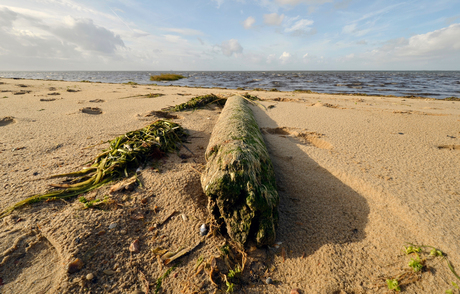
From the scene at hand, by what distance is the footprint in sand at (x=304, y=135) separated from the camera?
3406 mm

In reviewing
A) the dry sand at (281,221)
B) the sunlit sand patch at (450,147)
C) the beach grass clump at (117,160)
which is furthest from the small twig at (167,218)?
the sunlit sand patch at (450,147)

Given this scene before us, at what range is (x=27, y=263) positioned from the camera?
1.35m

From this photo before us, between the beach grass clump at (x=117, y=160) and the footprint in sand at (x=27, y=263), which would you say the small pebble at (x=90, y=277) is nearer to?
the footprint in sand at (x=27, y=263)

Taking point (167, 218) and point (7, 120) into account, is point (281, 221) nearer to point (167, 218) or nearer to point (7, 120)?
point (167, 218)

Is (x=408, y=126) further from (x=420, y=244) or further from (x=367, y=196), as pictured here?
(x=420, y=244)

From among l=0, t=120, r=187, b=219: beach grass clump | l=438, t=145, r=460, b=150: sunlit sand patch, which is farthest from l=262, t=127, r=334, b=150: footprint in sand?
Answer: l=0, t=120, r=187, b=219: beach grass clump

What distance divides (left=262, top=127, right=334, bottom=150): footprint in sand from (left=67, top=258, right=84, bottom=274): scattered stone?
327 centimetres

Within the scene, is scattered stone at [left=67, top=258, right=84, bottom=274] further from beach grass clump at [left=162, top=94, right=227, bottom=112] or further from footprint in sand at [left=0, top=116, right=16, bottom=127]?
beach grass clump at [left=162, top=94, right=227, bottom=112]

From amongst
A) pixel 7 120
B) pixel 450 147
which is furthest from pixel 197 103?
pixel 450 147

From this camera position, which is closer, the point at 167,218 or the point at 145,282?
the point at 145,282

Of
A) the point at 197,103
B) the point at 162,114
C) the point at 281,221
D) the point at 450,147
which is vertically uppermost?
the point at 197,103

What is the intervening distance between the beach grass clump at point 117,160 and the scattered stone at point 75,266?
80 centimetres

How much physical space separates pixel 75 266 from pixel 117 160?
Result: 4.02ft

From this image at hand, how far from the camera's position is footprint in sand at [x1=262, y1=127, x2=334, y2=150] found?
341 cm
